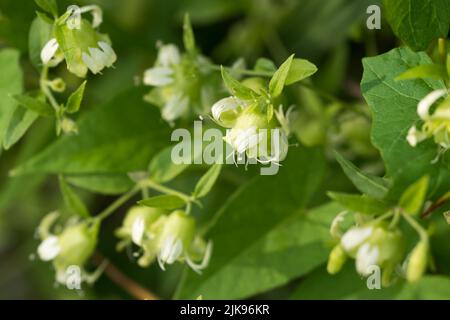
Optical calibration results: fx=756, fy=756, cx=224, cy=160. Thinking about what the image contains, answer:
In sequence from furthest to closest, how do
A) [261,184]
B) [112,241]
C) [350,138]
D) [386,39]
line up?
1. [112,241]
2. [386,39]
3. [350,138]
4. [261,184]

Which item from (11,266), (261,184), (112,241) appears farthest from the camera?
(11,266)

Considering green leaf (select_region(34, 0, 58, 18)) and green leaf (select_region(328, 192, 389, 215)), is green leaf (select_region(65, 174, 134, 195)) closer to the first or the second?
green leaf (select_region(34, 0, 58, 18))

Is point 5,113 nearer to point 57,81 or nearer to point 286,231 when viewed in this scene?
point 57,81

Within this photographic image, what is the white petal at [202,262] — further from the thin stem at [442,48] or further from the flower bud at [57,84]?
the thin stem at [442,48]

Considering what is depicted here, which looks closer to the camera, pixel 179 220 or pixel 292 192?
pixel 179 220
